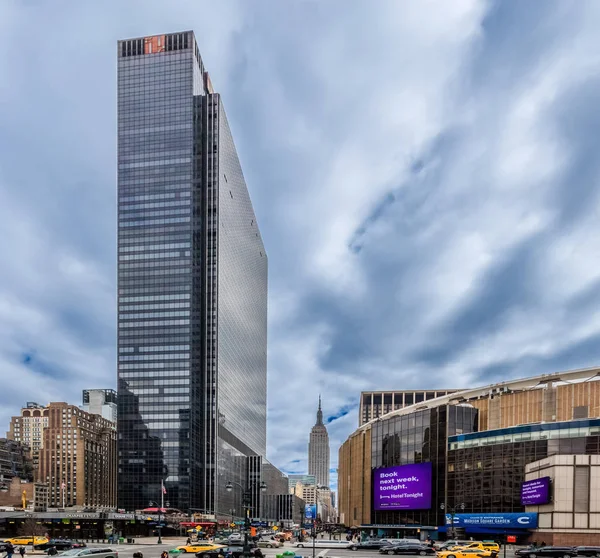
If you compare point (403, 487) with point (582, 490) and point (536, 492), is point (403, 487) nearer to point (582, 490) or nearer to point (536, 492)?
point (536, 492)

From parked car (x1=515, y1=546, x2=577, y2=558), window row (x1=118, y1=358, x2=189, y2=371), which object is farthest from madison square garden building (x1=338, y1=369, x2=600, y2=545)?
window row (x1=118, y1=358, x2=189, y2=371)

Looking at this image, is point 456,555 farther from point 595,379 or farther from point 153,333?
point 153,333

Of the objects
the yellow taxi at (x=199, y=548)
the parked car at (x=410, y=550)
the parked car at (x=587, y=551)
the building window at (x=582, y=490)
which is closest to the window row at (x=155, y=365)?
the yellow taxi at (x=199, y=548)

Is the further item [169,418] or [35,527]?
[169,418]

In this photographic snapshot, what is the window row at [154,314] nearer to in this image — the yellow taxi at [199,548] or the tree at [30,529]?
the tree at [30,529]

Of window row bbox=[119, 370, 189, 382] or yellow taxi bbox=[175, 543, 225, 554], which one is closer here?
yellow taxi bbox=[175, 543, 225, 554]

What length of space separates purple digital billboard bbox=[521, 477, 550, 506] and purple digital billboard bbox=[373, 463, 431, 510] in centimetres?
2170

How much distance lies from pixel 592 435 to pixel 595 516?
42.8ft

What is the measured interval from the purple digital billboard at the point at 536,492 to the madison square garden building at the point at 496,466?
14 cm

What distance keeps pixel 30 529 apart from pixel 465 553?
68.4 metres

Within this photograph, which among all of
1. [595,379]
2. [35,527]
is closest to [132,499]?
[35,527]

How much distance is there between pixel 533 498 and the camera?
85.4 m

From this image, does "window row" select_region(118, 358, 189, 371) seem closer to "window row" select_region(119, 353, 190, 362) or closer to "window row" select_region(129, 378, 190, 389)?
"window row" select_region(119, 353, 190, 362)

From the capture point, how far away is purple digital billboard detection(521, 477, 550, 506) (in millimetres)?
82156
